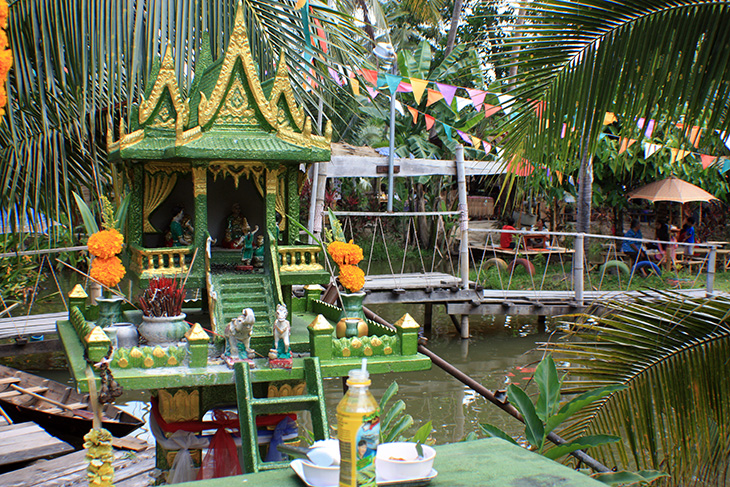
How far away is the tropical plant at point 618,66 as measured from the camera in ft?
10.3

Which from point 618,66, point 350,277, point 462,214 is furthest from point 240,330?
point 462,214

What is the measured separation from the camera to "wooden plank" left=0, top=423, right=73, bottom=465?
6352 millimetres

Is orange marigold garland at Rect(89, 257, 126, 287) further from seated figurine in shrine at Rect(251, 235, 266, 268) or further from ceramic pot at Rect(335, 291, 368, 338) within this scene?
ceramic pot at Rect(335, 291, 368, 338)

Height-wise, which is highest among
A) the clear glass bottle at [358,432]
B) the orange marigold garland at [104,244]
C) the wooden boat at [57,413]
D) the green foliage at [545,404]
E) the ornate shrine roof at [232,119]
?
the ornate shrine roof at [232,119]

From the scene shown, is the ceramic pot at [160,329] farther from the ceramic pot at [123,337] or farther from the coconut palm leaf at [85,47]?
the coconut palm leaf at [85,47]

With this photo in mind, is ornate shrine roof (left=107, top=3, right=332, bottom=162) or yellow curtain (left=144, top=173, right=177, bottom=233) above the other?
ornate shrine roof (left=107, top=3, right=332, bottom=162)

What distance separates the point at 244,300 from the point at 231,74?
6.12ft

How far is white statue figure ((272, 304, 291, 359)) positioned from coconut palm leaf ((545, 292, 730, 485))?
6.40ft

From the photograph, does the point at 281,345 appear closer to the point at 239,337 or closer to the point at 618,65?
the point at 239,337

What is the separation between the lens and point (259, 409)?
4039 mm

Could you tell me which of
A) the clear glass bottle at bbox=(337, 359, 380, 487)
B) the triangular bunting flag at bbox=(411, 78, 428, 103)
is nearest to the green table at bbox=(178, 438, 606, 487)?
the clear glass bottle at bbox=(337, 359, 380, 487)

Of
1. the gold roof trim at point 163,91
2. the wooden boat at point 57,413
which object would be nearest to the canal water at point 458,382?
the wooden boat at point 57,413

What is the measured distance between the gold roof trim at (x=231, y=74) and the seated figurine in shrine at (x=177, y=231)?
1259mm

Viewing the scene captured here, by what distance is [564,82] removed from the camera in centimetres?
373
